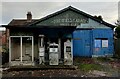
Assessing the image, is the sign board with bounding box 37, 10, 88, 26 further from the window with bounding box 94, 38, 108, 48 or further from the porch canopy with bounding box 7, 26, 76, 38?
the porch canopy with bounding box 7, 26, 76, 38

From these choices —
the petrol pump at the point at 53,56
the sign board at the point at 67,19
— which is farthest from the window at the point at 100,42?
the petrol pump at the point at 53,56

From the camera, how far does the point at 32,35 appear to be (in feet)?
55.8

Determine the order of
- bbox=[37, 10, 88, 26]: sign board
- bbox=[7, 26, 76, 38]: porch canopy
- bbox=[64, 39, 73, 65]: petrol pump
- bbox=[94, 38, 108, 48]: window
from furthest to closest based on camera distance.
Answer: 1. bbox=[37, 10, 88, 26]: sign board
2. bbox=[94, 38, 108, 48]: window
3. bbox=[7, 26, 76, 38]: porch canopy
4. bbox=[64, 39, 73, 65]: petrol pump

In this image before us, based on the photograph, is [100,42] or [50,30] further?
[100,42]

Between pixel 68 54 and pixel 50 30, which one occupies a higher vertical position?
pixel 50 30

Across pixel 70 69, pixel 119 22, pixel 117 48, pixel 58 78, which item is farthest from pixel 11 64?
pixel 119 22

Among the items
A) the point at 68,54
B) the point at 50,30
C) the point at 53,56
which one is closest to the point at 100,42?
the point at 50,30

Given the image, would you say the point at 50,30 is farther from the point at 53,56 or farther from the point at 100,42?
the point at 100,42

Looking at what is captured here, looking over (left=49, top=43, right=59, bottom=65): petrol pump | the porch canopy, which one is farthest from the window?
(left=49, top=43, right=59, bottom=65): petrol pump

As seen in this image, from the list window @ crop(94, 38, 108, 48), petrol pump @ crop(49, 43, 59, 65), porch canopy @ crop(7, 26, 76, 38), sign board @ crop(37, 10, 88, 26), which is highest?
A: sign board @ crop(37, 10, 88, 26)

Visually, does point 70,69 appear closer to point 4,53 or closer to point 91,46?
point 4,53

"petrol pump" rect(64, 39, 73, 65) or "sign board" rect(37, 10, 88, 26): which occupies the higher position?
"sign board" rect(37, 10, 88, 26)

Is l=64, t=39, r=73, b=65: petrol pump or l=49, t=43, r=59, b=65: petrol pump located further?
l=64, t=39, r=73, b=65: petrol pump

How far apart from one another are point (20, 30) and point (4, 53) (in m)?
3.87
